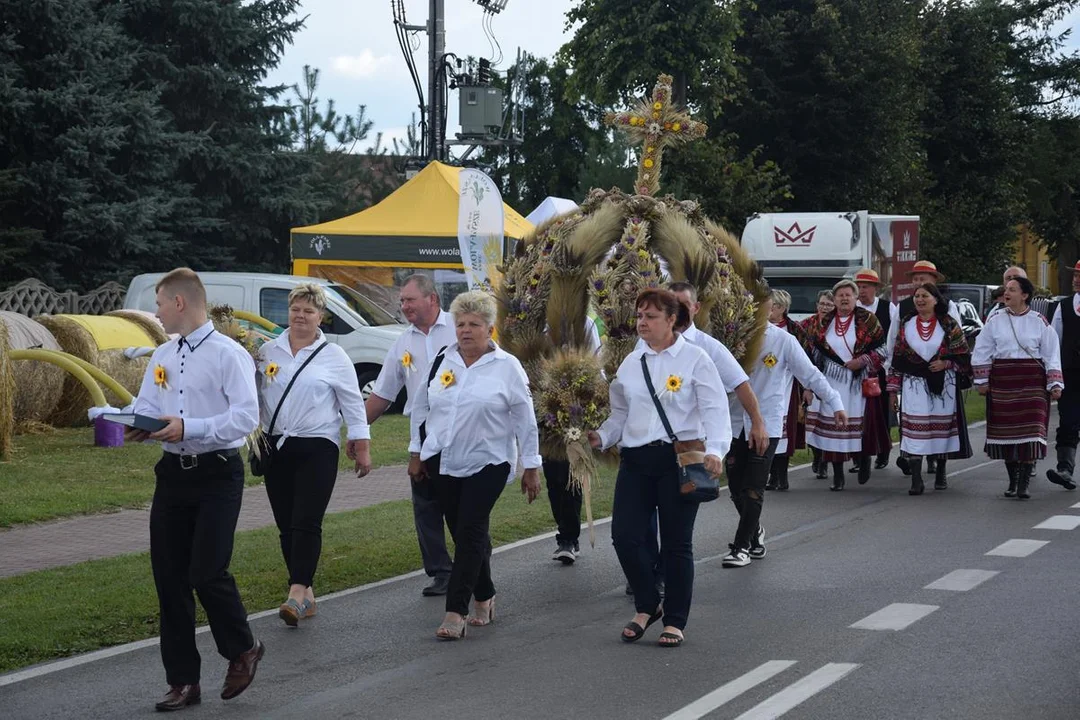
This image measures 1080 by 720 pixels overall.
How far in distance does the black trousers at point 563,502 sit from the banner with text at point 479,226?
571 cm

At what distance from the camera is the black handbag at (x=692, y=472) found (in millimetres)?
7383

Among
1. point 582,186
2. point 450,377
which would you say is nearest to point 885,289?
point 582,186

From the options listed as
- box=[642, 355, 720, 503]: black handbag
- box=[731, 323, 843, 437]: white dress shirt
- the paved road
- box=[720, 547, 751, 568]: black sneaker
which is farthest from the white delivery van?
box=[642, 355, 720, 503]: black handbag

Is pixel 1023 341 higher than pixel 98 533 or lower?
higher

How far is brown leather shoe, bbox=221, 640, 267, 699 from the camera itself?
650cm

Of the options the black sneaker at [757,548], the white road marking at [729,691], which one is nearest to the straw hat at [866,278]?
the black sneaker at [757,548]

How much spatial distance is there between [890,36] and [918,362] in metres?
27.0

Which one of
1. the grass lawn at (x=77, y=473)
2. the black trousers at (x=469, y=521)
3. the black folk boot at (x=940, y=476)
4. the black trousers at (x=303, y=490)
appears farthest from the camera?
the black folk boot at (x=940, y=476)

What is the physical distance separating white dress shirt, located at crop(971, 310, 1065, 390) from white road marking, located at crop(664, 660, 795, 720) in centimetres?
771

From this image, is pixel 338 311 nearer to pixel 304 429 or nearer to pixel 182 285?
pixel 304 429

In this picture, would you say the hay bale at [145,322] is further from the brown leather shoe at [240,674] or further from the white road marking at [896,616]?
the brown leather shoe at [240,674]

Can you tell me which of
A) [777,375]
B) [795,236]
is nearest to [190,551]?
[777,375]

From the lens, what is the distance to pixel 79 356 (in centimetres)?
1881

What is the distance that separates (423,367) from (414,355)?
0.29ft
